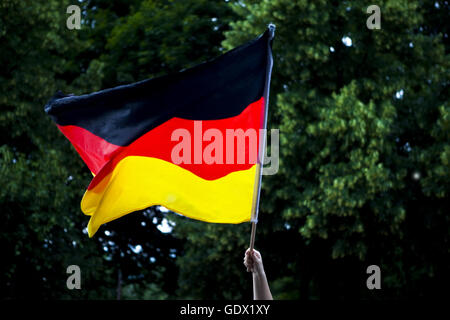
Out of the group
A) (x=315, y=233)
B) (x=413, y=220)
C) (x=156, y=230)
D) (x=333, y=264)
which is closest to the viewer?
(x=315, y=233)

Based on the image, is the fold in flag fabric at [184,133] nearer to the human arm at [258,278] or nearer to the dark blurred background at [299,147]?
the human arm at [258,278]

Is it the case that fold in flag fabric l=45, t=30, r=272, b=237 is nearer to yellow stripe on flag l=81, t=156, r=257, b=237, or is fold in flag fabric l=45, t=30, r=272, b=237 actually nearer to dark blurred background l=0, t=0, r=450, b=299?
yellow stripe on flag l=81, t=156, r=257, b=237

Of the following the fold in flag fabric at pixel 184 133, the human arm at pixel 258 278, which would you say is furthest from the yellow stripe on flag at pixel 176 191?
the human arm at pixel 258 278


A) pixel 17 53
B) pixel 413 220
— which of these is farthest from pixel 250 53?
pixel 17 53

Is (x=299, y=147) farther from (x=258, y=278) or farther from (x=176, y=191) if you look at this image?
(x=258, y=278)

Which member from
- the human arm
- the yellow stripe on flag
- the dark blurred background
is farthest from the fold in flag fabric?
the dark blurred background

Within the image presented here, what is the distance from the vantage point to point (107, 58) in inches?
766

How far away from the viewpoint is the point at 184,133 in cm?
680

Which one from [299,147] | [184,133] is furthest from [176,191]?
[299,147]

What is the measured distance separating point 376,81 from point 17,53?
27.6 ft

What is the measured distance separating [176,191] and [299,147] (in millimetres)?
8948

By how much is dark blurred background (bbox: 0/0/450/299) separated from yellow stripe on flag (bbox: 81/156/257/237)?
786 centimetres
